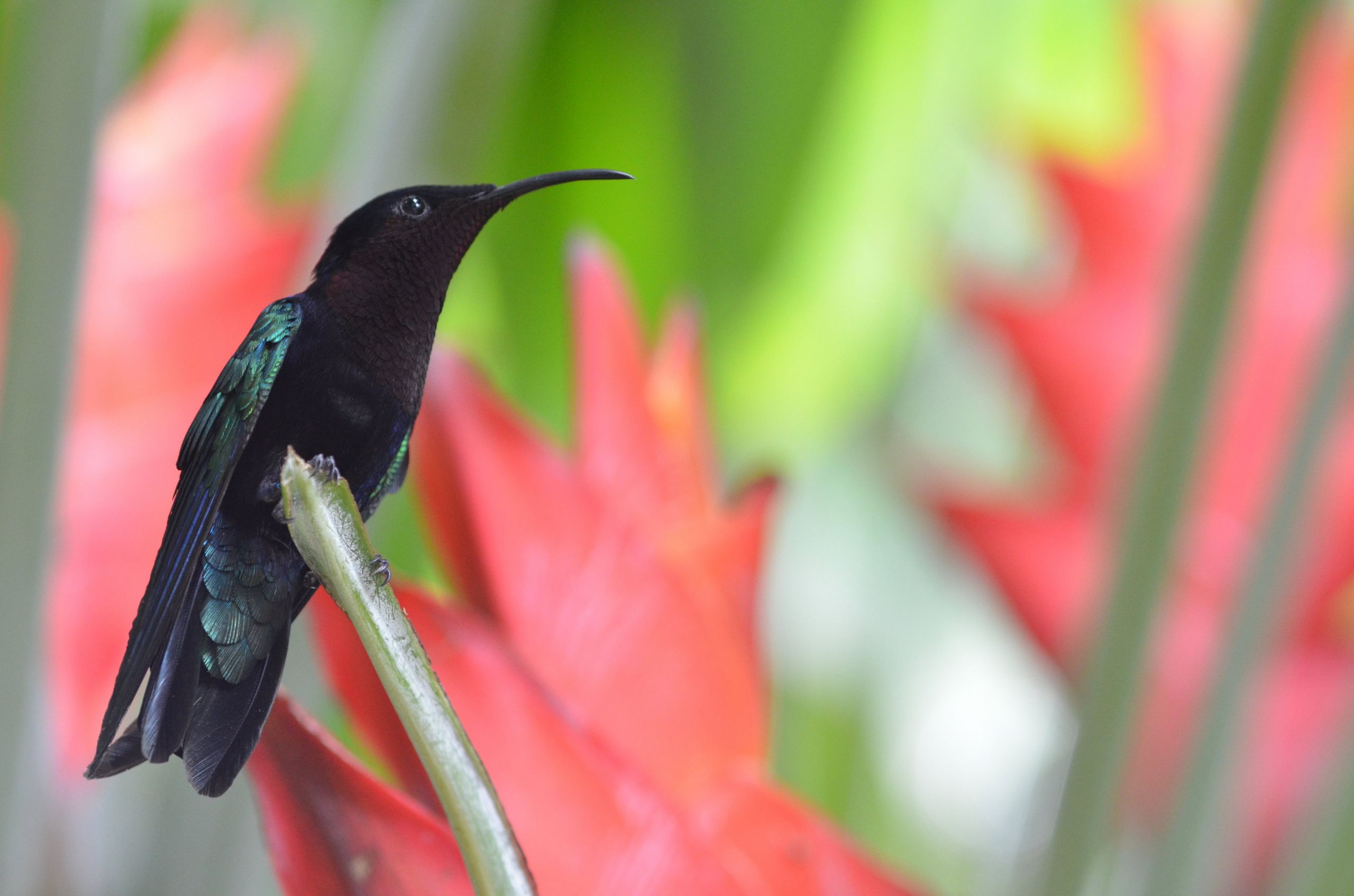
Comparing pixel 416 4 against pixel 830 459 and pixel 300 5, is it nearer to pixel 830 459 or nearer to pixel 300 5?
pixel 300 5

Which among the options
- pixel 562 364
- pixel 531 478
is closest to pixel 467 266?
pixel 562 364

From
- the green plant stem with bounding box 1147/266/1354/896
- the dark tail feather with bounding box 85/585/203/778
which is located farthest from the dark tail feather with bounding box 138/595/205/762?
the green plant stem with bounding box 1147/266/1354/896

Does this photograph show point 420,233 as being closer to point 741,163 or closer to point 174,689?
point 174,689

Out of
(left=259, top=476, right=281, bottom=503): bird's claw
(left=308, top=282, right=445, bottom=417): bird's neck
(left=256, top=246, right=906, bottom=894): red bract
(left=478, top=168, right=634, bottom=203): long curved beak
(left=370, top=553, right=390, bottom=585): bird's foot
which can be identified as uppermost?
(left=478, top=168, right=634, bottom=203): long curved beak

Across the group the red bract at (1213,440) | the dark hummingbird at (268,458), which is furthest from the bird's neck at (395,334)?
the red bract at (1213,440)

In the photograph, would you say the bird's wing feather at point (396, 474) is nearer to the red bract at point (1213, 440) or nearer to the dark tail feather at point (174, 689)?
the dark tail feather at point (174, 689)

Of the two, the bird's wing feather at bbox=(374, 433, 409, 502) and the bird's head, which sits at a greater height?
the bird's head

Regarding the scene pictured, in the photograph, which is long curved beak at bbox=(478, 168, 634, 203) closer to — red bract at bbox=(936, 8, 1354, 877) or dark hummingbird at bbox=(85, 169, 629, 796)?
dark hummingbird at bbox=(85, 169, 629, 796)
